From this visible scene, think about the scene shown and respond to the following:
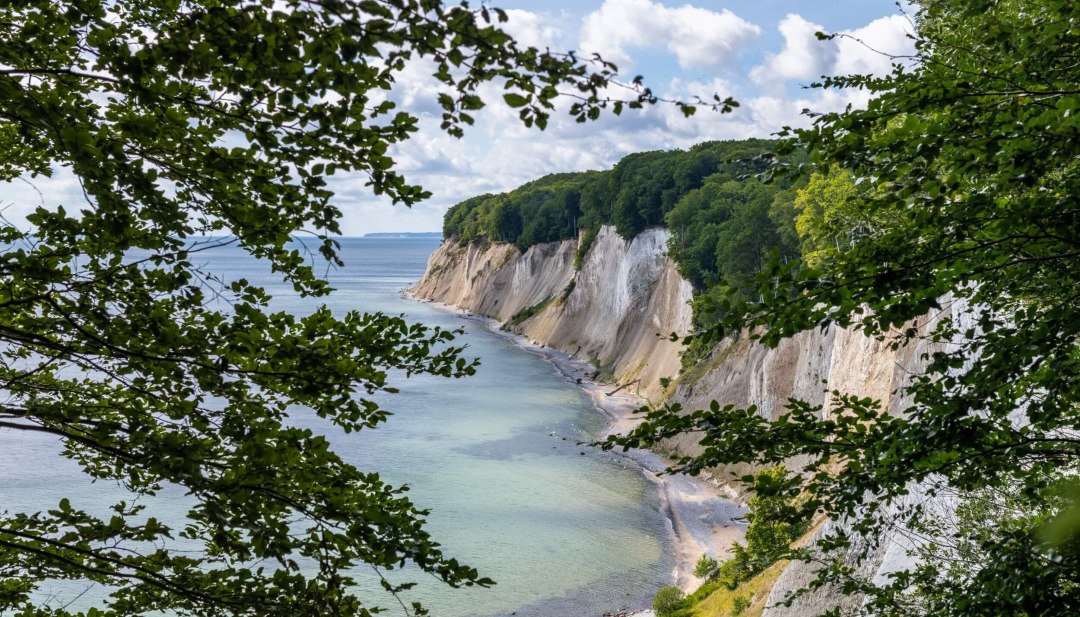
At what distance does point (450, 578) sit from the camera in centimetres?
544

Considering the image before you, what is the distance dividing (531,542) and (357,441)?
1706 centimetres

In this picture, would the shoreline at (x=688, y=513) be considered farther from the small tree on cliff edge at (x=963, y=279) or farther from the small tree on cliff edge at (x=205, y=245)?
the small tree on cliff edge at (x=205, y=245)

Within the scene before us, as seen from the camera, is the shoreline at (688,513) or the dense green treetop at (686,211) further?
the dense green treetop at (686,211)

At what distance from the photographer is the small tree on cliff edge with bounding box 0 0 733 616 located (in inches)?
156

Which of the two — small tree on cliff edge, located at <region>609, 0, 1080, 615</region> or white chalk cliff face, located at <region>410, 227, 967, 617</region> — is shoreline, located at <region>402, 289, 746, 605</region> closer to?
white chalk cliff face, located at <region>410, 227, 967, 617</region>

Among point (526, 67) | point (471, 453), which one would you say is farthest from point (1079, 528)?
point (471, 453)

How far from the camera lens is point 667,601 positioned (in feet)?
86.0

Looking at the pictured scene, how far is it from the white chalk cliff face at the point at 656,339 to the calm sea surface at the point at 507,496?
19.7ft

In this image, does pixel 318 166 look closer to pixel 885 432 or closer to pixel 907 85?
pixel 907 85

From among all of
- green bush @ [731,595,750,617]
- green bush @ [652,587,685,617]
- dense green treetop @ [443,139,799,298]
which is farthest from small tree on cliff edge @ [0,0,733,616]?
dense green treetop @ [443,139,799,298]

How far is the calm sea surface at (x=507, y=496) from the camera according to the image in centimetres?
2833

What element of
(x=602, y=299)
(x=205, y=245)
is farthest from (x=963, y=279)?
(x=602, y=299)

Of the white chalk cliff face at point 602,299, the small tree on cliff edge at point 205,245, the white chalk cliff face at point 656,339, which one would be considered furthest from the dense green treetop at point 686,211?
the small tree on cliff edge at point 205,245

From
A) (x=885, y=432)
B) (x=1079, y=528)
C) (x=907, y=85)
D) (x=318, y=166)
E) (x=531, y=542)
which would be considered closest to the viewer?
(x=1079, y=528)
